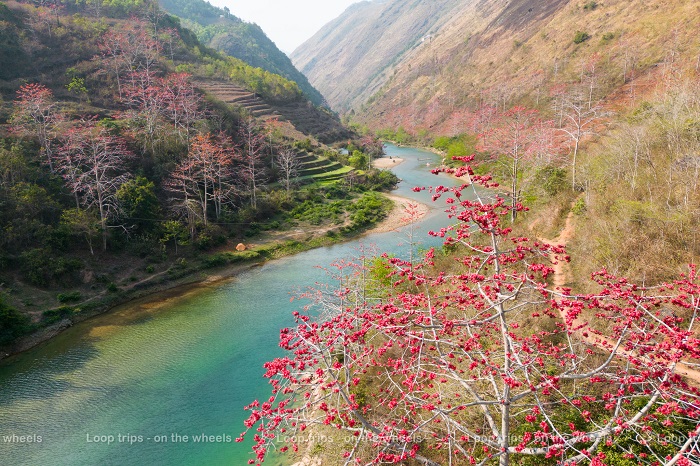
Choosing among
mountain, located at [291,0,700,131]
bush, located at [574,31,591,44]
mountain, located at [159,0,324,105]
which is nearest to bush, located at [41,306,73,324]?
mountain, located at [291,0,700,131]

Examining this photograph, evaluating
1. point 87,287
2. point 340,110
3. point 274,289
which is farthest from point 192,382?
point 340,110

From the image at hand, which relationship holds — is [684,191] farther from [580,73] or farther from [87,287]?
[580,73]

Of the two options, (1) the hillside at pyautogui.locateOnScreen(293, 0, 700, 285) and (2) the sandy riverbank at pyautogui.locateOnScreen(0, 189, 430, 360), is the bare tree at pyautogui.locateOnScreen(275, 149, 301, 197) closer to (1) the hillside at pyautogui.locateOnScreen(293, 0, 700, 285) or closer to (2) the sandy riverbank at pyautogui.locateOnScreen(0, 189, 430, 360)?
(2) the sandy riverbank at pyautogui.locateOnScreen(0, 189, 430, 360)

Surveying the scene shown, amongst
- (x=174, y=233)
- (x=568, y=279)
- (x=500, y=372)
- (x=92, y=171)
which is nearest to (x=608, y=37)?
(x=568, y=279)

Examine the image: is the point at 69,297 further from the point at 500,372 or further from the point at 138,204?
the point at 500,372

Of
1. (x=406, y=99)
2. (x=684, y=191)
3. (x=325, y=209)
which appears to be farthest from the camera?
(x=406, y=99)

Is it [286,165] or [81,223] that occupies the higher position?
[81,223]
